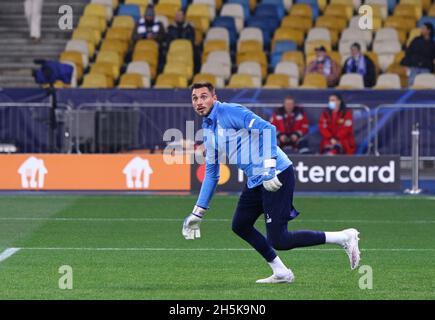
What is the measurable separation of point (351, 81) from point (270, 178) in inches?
622

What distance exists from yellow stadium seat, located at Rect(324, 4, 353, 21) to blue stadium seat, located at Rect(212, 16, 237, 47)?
84.8 inches

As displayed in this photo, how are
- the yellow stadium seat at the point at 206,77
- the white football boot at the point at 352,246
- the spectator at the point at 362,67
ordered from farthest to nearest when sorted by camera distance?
the yellow stadium seat at the point at 206,77
the spectator at the point at 362,67
the white football boot at the point at 352,246

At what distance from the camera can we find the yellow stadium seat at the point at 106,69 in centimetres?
2944

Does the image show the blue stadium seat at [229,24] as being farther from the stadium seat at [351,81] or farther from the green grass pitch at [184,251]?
the green grass pitch at [184,251]

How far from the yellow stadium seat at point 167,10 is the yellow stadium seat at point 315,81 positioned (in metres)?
4.62

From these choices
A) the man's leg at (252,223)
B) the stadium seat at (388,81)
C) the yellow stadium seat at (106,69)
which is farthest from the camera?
the yellow stadium seat at (106,69)

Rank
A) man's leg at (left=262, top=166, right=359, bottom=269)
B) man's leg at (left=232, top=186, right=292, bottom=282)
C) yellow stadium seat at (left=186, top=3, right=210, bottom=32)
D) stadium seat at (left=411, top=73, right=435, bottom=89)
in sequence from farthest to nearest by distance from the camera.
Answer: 1. yellow stadium seat at (left=186, top=3, right=210, bottom=32)
2. stadium seat at (left=411, top=73, right=435, bottom=89)
3. man's leg at (left=232, top=186, right=292, bottom=282)
4. man's leg at (left=262, top=166, right=359, bottom=269)

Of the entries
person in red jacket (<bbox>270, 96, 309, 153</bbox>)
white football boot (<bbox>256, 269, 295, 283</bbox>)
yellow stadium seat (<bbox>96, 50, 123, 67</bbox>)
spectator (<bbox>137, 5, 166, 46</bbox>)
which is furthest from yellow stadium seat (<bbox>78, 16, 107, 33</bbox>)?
white football boot (<bbox>256, 269, 295, 283</bbox>)

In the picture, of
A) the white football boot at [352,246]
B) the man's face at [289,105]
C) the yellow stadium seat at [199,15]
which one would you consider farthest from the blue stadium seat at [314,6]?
the white football boot at [352,246]

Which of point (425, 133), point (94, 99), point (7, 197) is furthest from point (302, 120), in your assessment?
point (7, 197)

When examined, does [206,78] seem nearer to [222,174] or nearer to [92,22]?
[92,22]

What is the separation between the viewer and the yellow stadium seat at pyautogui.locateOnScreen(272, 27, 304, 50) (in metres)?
30.6

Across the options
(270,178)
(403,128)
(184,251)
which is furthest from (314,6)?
(270,178)

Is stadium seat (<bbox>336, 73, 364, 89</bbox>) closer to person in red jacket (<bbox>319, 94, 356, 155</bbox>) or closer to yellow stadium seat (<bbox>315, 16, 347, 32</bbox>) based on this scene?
person in red jacket (<bbox>319, 94, 356, 155</bbox>)
